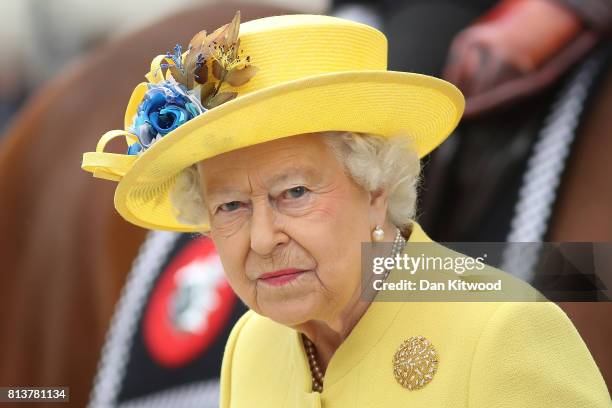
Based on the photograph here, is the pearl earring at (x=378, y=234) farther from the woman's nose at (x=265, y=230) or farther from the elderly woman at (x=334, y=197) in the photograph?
the woman's nose at (x=265, y=230)

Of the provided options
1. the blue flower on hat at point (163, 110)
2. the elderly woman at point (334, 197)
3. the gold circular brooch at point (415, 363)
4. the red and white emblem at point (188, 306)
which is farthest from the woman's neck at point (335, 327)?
the red and white emblem at point (188, 306)

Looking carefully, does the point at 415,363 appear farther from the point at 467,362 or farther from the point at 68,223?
the point at 68,223

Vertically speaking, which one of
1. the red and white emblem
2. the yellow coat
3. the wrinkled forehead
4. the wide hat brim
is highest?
the red and white emblem

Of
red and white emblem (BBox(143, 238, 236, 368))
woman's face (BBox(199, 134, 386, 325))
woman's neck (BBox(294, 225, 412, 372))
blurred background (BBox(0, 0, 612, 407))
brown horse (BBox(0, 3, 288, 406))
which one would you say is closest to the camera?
woman's face (BBox(199, 134, 386, 325))

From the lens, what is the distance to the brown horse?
3.45m

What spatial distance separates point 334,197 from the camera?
1714mm

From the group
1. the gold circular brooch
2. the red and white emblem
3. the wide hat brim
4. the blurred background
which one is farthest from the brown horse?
the gold circular brooch

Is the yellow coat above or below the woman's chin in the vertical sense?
below

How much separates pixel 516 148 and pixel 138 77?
141 centimetres

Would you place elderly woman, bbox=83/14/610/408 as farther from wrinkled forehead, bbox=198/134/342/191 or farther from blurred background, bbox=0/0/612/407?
blurred background, bbox=0/0/612/407

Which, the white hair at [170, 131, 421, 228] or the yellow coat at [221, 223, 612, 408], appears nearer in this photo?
the yellow coat at [221, 223, 612, 408]

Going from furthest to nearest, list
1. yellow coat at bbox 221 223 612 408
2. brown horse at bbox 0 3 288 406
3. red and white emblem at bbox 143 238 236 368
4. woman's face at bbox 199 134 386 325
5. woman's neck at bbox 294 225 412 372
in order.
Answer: brown horse at bbox 0 3 288 406 < red and white emblem at bbox 143 238 236 368 < woman's neck at bbox 294 225 412 372 < woman's face at bbox 199 134 386 325 < yellow coat at bbox 221 223 612 408

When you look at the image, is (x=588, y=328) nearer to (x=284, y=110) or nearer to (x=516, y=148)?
(x=516, y=148)

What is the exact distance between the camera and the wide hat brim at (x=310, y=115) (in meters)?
1.62
